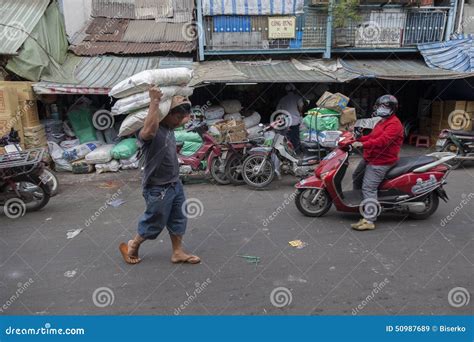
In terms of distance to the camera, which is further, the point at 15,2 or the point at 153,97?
the point at 15,2

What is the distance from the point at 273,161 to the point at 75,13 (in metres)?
7.25

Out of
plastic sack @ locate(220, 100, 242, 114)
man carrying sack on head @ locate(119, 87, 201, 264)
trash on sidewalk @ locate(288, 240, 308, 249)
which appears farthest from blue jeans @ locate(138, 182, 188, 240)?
plastic sack @ locate(220, 100, 242, 114)

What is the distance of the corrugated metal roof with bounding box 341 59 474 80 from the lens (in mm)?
8586

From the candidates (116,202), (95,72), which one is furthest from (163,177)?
(95,72)

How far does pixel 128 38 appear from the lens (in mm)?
9859

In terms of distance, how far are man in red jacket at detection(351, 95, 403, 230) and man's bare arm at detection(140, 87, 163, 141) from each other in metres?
2.62

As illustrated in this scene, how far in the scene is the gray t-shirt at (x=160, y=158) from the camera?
11.1 feet

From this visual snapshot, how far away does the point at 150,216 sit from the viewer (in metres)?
3.59

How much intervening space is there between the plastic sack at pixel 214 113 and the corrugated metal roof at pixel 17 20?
4.36 metres

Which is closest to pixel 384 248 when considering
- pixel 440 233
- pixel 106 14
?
pixel 440 233

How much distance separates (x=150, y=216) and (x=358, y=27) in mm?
8608

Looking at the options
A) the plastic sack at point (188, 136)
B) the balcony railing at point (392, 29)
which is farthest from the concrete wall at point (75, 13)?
the balcony railing at point (392, 29)

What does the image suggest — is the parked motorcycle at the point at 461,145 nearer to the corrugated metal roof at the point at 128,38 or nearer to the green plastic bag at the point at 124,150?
the corrugated metal roof at the point at 128,38

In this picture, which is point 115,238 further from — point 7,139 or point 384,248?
point 7,139
